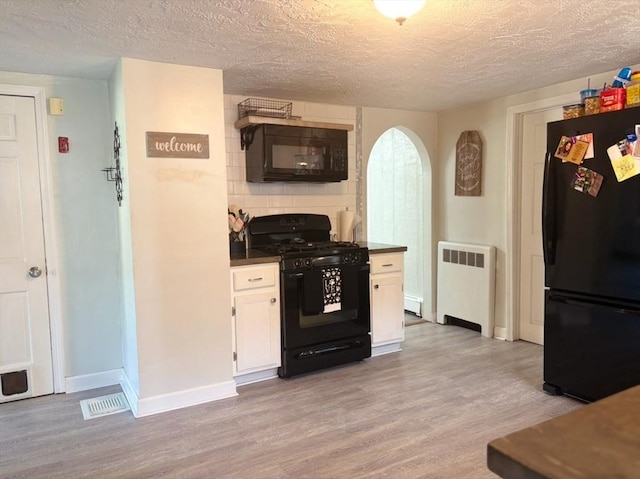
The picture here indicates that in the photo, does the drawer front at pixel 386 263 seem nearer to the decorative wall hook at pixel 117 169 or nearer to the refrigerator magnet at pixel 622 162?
the refrigerator magnet at pixel 622 162

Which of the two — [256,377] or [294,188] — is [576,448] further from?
[294,188]

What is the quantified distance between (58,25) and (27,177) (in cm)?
134

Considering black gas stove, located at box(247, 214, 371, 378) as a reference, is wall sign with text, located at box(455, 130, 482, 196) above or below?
above

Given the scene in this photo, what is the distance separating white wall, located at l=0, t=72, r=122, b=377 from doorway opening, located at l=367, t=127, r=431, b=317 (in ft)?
9.02

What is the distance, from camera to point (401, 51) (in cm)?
274

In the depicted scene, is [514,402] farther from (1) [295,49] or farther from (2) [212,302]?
(1) [295,49]

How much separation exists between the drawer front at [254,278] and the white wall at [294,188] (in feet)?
2.47

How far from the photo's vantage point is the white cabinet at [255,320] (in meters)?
3.28

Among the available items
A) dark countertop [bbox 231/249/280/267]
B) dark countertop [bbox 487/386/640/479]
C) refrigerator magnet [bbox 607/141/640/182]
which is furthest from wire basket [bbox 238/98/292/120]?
dark countertop [bbox 487/386/640/479]

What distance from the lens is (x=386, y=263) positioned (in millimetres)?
3918

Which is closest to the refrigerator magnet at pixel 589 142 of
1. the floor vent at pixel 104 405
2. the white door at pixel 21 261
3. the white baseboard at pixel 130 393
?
the white baseboard at pixel 130 393

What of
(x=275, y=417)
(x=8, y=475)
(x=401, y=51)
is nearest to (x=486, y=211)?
(x=401, y=51)

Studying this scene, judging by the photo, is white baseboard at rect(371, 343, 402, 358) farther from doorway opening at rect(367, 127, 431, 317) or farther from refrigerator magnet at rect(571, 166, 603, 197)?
refrigerator magnet at rect(571, 166, 603, 197)

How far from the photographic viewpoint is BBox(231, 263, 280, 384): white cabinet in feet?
10.8
